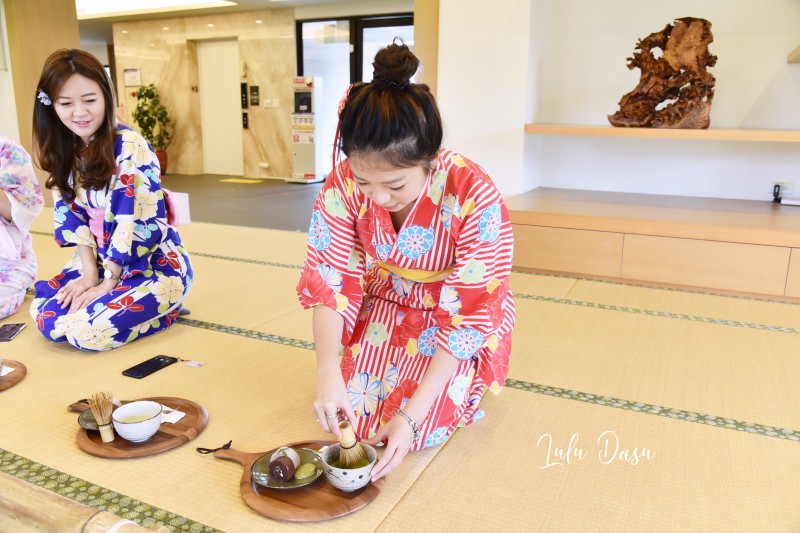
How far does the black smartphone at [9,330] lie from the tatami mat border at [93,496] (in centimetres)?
93

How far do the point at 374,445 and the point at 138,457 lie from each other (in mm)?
587

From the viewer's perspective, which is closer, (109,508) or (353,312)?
(109,508)

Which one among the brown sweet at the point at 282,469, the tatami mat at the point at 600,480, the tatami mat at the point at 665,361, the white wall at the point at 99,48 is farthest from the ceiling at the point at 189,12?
the brown sweet at the point at 282,469

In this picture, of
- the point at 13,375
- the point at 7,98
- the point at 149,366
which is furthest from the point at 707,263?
the point at 7,98

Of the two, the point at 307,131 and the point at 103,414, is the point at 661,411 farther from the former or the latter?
the point at 307,131

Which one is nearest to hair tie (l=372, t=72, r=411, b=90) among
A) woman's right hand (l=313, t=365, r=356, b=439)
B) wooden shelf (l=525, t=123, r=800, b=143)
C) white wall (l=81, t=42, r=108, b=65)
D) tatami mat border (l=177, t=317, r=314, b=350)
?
woman's right hand (l=313, t=365, r=356, b=439)

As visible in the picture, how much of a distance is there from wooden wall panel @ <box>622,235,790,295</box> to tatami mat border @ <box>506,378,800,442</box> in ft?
4.96

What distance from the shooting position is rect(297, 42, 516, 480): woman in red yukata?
1276 mm

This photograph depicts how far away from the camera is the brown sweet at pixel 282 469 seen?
4.59 ft

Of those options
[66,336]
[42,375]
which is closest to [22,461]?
[42,375]

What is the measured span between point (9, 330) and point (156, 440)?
3.89 feet

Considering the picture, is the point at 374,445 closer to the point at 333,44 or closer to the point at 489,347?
the point at 489,347

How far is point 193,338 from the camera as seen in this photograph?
2377 millimetres

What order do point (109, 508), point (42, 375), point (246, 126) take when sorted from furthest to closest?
point (246, 126) → point (42, 375) → point (109, 508)
